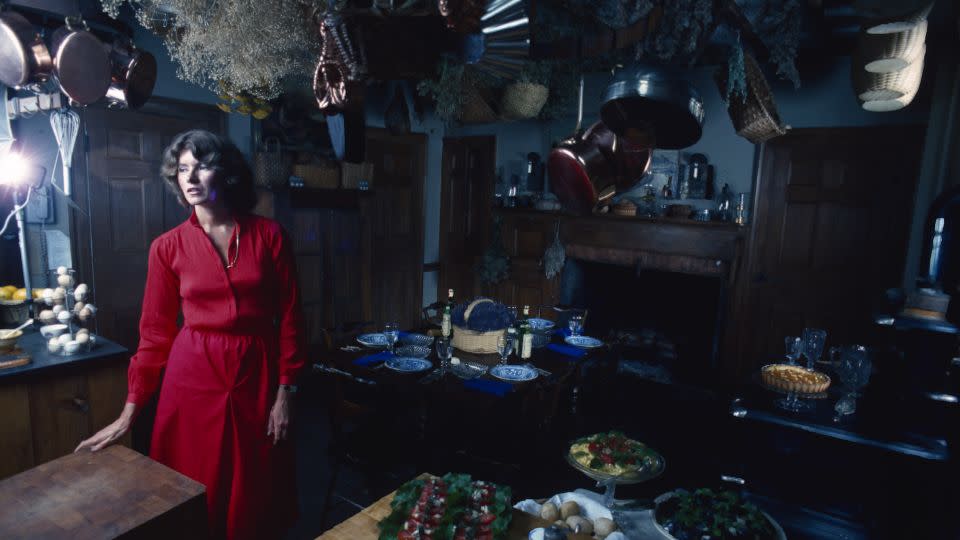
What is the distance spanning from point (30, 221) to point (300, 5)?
8.17ft

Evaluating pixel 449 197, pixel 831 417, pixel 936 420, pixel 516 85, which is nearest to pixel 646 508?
pixel 831 417

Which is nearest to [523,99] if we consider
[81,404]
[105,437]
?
[81,404]

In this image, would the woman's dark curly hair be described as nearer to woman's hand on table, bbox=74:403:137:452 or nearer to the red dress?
the red dress

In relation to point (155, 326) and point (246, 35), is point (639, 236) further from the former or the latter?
point (155, 326)

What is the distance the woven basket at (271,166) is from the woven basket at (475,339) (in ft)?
7.08

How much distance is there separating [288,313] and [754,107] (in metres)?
1.85

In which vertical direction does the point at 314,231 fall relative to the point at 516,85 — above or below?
below

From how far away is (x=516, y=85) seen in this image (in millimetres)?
4043

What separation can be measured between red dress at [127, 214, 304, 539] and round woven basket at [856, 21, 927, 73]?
105 inches

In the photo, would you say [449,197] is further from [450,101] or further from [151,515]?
[151,515]

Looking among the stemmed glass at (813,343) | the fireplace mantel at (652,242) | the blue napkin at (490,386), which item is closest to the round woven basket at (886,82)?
the stemmed glass at (813,343)

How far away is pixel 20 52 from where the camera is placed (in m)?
2.23

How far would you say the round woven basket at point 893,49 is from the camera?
2.29 m

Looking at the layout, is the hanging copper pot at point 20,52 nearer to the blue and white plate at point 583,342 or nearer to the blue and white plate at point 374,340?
the blue and white plate at point 374,340
